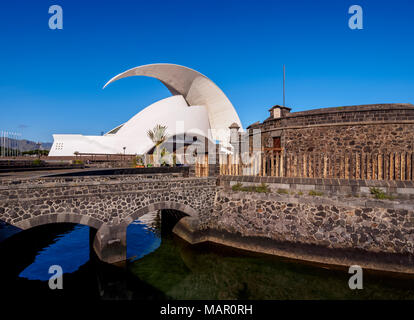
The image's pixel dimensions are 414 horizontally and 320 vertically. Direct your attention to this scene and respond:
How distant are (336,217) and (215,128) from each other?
36534 mm

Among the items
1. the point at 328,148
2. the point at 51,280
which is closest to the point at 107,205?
the point at 51,280

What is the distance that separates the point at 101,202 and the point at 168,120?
31.3 m

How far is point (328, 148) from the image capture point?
1307 cm

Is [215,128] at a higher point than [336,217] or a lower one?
higher

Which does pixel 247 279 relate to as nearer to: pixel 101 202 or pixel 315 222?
pixel 315 222

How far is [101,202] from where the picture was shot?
884 cm

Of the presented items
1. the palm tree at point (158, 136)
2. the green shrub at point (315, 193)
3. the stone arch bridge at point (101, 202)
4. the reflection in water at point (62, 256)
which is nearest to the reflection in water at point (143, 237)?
the stone arch bridge at point (101, 202)

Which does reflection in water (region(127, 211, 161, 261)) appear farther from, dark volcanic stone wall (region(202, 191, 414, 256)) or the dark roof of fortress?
the dark roof of fortress

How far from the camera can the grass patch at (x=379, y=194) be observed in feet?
28.3

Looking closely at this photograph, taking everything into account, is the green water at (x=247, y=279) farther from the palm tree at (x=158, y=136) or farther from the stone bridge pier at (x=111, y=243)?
the palm tree at (x=158, y=136)

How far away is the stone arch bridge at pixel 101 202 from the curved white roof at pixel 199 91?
30432mm

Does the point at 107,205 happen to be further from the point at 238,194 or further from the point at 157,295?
the point at 238,194

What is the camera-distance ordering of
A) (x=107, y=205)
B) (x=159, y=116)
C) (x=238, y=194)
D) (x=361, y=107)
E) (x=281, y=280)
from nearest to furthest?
(x=281, y=280)
(x=107, y=205)
(x=238, y=194)
(x=361, y=107)
(x=159, y=116)

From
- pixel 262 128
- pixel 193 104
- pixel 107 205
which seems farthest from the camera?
pixel 193 104
